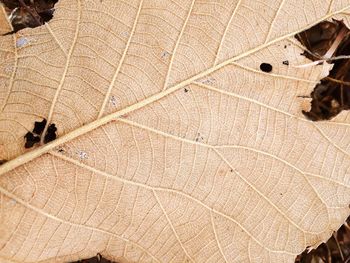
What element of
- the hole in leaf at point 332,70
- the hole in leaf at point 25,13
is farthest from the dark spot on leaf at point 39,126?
the hole in leaf at point 332,70

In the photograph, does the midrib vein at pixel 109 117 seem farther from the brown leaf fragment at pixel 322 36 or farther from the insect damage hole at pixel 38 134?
the brown leaf fragment at pixel 322 36

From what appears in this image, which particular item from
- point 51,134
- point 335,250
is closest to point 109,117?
point 51,134

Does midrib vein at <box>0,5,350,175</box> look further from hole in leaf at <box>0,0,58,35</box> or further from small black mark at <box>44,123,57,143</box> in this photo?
hole in leaf at <box>0,0,58,35</box>

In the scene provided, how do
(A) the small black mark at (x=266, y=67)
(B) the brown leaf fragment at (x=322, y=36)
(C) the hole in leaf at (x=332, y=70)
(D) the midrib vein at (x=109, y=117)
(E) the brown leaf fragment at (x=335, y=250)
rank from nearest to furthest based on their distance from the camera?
(D) the midrib vein at (x=109, y=117), (A) the small black mark at (x=266, y=67), (C) the hole in leaf at (x=332, y=70), (B) the brown leaf fragment at (x=322, y=36), (E) the brown leaf fragment at (x=335, y=250)

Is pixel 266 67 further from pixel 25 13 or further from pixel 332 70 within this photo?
pixel 25 13

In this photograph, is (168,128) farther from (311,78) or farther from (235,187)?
(311,78)

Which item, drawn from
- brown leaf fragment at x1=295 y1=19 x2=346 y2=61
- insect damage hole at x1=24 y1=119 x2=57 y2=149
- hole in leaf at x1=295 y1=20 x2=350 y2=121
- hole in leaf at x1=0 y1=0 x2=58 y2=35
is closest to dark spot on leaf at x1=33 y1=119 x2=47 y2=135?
insect damage hole at x1=24 y1=119 x2=57 y2=149
